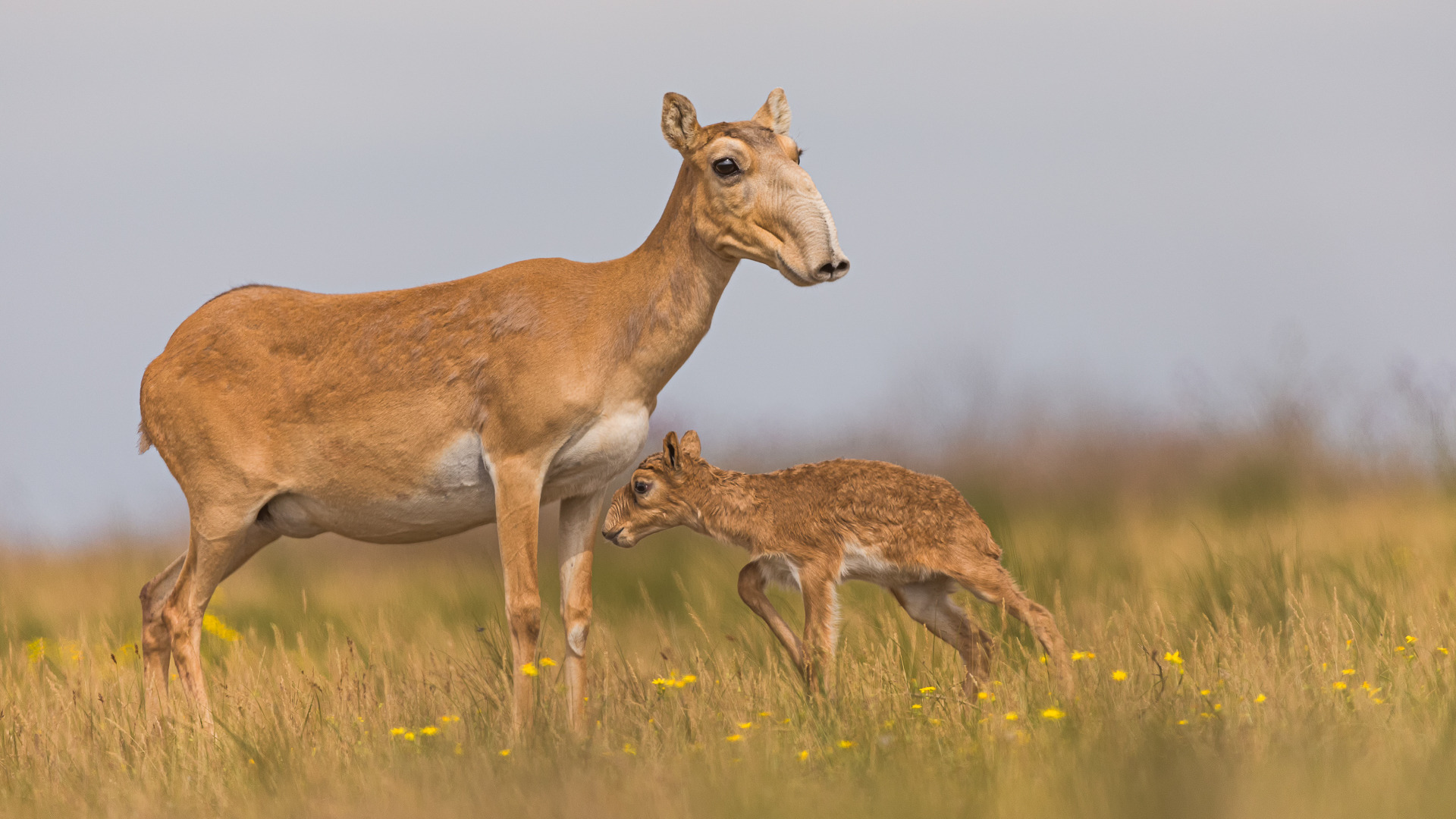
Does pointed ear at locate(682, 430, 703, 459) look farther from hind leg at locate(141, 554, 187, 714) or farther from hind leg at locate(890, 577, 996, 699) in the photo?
hind leg at locate(141, 554, 187, 714)

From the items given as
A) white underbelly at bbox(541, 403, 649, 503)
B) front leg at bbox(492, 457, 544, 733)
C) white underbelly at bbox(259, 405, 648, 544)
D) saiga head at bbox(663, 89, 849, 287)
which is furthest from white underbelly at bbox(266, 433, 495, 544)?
saiga head at bbox(663, 89, 849, 287)

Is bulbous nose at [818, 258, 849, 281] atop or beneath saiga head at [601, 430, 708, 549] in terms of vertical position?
atop

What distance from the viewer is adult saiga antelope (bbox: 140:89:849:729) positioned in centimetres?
720

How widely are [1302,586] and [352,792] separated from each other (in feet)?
22.0

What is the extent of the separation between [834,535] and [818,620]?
490mm

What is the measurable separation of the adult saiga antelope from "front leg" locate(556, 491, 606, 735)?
13 millimetres

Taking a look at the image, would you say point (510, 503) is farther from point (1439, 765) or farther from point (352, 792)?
point (1439, 765)

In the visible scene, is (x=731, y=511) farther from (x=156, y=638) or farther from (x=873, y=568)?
(x=156, y=638)

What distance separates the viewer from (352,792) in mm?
5848

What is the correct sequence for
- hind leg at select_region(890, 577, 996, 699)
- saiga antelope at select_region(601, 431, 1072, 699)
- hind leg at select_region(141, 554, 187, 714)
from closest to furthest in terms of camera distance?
saiga antelope at select_region(601, 431, 1072, 699), hind leg at select_region(890, 577, 996, 699), hind leg at select_region(141, 554, 187, 714)

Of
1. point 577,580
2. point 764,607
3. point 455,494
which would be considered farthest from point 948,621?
point 455,494

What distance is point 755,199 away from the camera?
23.0 ft

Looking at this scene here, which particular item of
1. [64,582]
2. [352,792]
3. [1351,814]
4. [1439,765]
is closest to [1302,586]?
[1439,765]

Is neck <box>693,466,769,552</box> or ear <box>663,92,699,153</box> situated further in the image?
neck <box>693,466,769,552</box>
